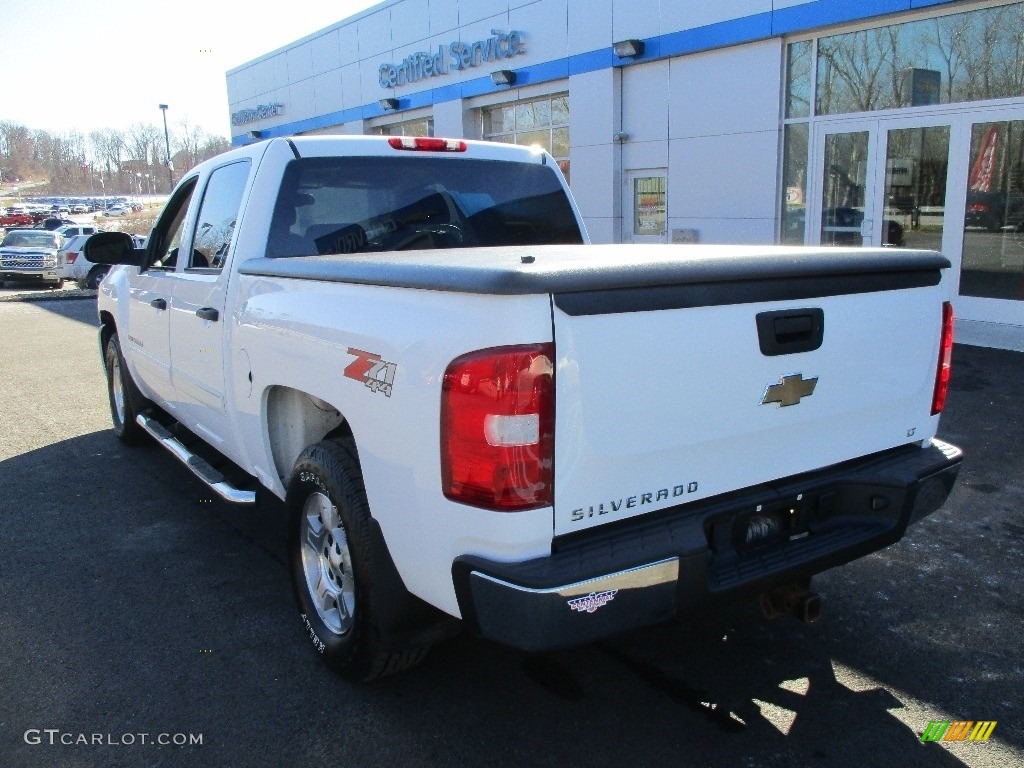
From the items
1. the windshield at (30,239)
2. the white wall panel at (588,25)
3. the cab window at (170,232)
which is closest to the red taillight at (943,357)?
the cab window at (170,232)

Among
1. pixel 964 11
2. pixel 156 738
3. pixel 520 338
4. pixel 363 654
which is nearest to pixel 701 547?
pixel 520 338

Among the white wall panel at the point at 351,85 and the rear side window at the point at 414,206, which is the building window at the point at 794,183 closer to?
the rear side window at the point at 414,206

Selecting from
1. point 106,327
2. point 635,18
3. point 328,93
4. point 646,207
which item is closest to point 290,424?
point 106,327

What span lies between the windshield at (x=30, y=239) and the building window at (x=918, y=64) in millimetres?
22498

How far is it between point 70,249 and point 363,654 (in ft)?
84.4

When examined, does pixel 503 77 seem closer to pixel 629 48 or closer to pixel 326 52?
pixel 629 48

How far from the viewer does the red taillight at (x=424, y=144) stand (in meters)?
4.35

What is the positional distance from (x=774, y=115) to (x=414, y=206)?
356 inches

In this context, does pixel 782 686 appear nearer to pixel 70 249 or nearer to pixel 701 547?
pixel 701 547

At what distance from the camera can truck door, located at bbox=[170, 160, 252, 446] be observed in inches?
159

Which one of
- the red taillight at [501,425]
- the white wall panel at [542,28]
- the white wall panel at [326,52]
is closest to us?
the red taillight at [501,425]

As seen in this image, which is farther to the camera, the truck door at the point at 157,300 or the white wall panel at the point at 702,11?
the white wall panel at the point at 702,11

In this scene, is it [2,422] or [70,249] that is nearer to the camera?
[2,422]

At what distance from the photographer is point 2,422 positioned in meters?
7.62
